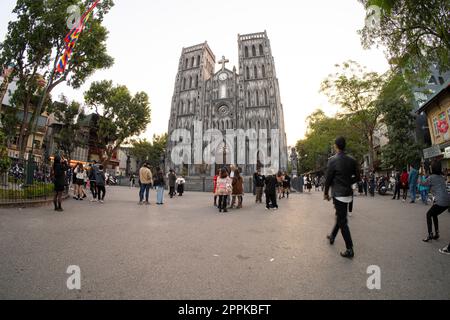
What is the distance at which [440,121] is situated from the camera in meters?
18.5

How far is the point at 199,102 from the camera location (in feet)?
147

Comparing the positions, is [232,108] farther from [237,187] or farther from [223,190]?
[223,190]

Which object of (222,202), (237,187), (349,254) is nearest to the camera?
(349,254)

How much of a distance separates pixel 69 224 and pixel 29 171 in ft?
17.6

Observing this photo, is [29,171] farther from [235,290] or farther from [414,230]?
[414,230]

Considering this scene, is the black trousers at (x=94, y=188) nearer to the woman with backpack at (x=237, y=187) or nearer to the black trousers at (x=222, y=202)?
the black trousers at (x=222, y=202)

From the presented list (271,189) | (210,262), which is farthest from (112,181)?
(210,262)

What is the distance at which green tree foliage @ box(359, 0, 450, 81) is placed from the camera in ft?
24.5

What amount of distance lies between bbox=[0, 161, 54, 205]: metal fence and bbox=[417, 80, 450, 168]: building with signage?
79.4 feet

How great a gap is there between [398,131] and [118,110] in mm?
32445

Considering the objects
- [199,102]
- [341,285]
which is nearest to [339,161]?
[341,285]

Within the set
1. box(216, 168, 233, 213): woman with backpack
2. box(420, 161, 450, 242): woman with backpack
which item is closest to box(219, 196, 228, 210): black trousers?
box(216, 168, 233, 213): woman with backpack

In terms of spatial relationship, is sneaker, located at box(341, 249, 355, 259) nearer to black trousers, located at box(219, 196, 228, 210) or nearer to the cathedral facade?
black trousers, located at box(219, 196, 228, 210)

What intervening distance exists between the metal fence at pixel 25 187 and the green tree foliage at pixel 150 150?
3976 centimetres
